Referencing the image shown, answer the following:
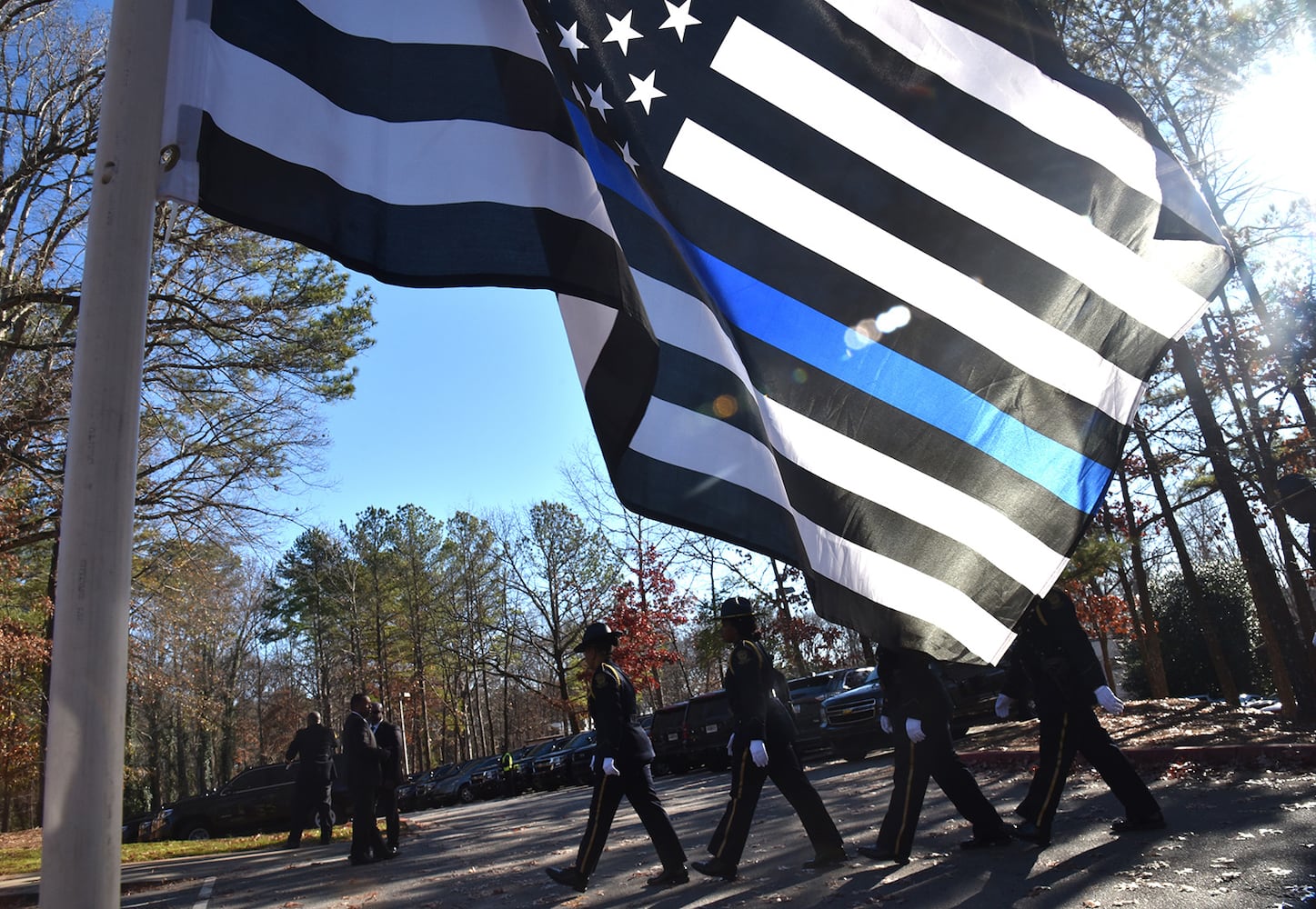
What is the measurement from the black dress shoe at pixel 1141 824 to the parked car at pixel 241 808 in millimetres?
18878

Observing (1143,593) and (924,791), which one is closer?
(924,791)

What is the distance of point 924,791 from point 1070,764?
3.26ft

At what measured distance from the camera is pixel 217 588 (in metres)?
21.6

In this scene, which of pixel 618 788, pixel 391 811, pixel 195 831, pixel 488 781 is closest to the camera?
pixel 618 788

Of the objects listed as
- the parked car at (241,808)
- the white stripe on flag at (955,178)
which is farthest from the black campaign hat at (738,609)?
the parked car at (241,808)

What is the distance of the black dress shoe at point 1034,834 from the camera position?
20.9 feet

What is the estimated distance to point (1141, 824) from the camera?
21.1ft

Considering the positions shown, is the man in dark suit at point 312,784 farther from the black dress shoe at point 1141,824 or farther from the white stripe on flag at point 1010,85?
the white stripe on flag at point 1010,85

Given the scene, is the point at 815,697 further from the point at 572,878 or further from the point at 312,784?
the point at 572,878

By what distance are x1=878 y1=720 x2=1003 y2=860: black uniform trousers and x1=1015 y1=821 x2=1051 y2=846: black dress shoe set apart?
0.19 metres

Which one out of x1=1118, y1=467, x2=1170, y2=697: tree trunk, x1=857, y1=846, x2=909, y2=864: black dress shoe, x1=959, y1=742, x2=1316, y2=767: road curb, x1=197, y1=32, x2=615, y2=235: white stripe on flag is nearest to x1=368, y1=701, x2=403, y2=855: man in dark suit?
x1=857, y1=846, x2=909, y2=864: black dress shoe

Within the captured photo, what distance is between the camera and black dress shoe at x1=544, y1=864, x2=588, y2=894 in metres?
6.70

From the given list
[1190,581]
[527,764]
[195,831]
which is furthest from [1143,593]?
[195,831]

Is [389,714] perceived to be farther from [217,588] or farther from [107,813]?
[107,813]
